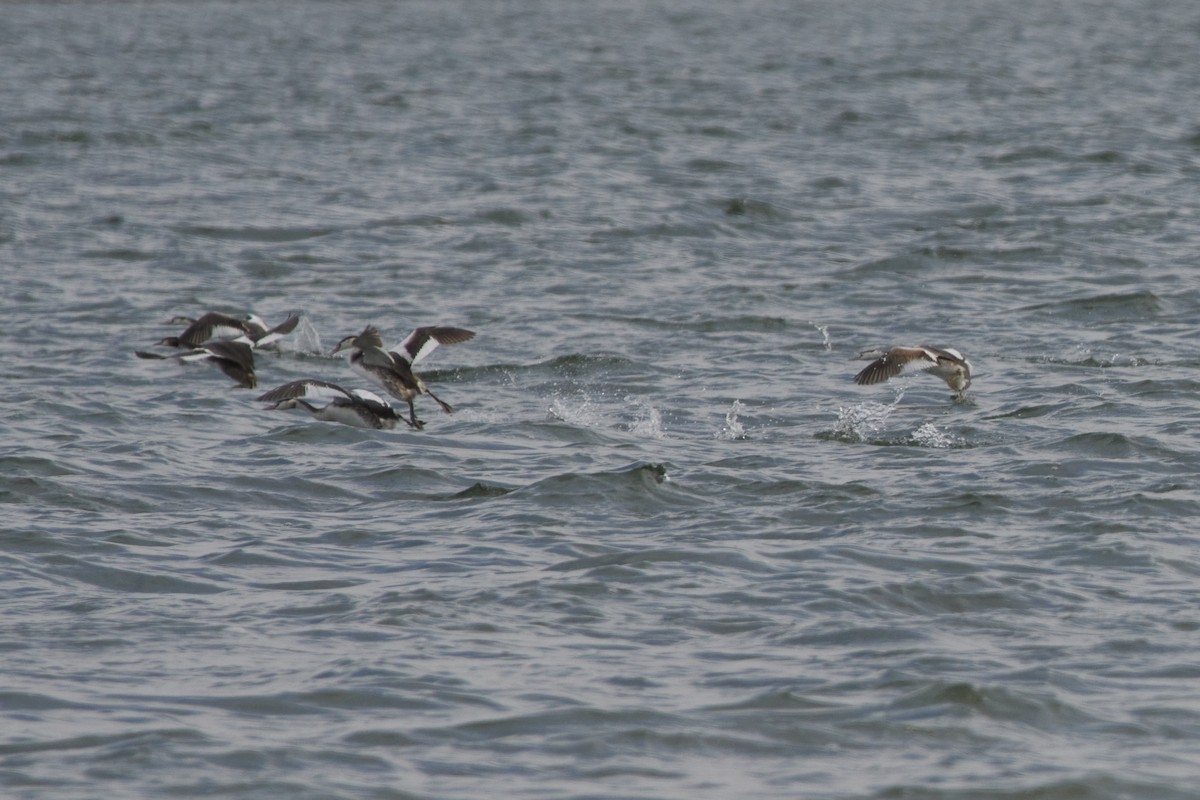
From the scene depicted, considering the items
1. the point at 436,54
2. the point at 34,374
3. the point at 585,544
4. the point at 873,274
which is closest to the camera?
the point at 585,544

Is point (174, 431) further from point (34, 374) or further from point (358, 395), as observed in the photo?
point (34, 374)

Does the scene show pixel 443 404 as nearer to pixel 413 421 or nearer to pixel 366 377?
pixel 413 421

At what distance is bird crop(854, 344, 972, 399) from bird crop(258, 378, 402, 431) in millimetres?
3104

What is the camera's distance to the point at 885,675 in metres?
7.40

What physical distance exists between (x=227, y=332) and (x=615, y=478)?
4852 millimetres

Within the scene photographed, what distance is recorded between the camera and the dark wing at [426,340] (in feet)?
40.9

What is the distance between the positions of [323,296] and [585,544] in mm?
8502

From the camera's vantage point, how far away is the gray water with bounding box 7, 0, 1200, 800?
6891 mm

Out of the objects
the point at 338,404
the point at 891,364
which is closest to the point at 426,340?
the point at 338,404

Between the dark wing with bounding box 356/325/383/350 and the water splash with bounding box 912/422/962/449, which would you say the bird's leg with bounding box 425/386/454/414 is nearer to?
the dark wing with bounding box 356/325/383/350

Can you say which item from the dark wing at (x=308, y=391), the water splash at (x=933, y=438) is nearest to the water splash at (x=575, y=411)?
the dark wing at (x=308, y=391)

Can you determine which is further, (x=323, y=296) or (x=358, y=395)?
(x=323, y=296)

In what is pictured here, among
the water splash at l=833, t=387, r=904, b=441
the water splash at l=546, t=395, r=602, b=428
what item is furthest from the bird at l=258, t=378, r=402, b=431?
the water splash at l=833, t=387, r=904, b=441

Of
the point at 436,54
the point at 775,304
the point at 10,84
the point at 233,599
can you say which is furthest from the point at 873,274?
the point at 436,54
